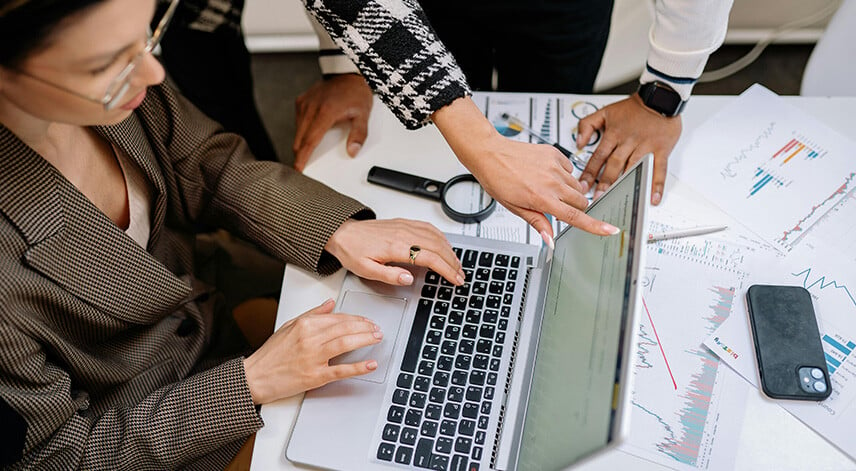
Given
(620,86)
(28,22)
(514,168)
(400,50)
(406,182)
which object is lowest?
(620,86)

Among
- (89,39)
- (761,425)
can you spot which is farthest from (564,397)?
(89,39)

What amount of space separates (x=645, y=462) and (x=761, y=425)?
0.50 ft

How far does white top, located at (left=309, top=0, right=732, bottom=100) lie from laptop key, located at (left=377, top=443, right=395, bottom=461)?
675 millimetres

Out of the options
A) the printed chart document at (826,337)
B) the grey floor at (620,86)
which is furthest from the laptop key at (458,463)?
the grey floor at (620,86)

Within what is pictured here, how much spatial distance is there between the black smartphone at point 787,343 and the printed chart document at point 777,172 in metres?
0.10

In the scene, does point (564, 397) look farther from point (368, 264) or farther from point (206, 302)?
point (206, 302)

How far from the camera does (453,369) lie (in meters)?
0.84

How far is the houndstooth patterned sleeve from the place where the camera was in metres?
0.90

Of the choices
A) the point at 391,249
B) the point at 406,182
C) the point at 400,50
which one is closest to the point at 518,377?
the point at 391,249

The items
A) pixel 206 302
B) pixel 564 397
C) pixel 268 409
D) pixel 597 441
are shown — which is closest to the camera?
pixel 597 441

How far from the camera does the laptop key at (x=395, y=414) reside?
0.81m

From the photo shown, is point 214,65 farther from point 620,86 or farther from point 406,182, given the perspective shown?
point 620,86

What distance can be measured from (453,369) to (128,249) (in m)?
0.46

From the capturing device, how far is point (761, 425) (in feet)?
2.60
